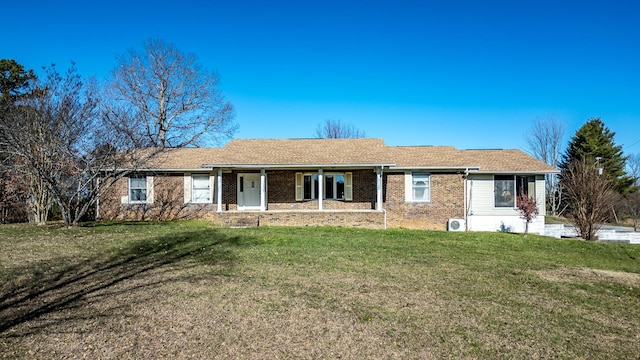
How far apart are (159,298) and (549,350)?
5.08m

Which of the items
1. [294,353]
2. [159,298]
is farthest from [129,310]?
[294,353]

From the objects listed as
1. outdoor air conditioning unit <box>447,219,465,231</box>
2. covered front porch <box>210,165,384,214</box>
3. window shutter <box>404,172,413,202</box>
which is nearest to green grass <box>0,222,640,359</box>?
outdoor air conditioning unit <box>447,219,465,231</box>

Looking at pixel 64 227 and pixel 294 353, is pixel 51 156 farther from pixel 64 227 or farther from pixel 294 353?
pixel 294 353

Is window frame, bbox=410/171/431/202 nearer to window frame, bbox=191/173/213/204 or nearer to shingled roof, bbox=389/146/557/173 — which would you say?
shingled roof, bbox=389/146/557/173

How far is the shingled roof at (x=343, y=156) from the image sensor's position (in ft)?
58.3

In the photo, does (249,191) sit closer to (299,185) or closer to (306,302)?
(299,185)

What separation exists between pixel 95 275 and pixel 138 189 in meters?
13.0

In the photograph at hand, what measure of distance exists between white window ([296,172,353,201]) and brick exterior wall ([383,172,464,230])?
6.59ft

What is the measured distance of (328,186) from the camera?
19562mm

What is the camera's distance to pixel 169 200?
63.1 ft

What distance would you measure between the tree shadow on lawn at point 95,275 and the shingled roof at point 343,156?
296 inches

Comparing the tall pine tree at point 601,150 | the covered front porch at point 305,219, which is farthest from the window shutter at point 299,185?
the tall pine tree at point 601,150

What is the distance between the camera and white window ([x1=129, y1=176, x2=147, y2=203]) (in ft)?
63.2

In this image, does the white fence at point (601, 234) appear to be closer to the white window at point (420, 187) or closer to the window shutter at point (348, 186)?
the white window at point (420, 187)
